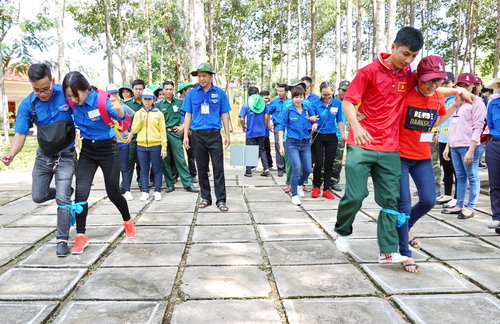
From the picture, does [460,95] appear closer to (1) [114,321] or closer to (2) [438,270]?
(2) [438,270]

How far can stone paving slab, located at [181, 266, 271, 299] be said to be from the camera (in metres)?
2.87

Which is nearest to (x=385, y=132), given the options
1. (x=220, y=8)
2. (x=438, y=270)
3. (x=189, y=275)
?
(x=438, y=270)

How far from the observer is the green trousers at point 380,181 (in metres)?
3.29

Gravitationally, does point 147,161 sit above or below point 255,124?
below

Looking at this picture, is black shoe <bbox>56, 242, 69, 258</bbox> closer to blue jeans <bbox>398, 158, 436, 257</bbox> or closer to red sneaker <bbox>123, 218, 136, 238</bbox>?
red sneaker <bbox>123, 218, 136, 238</bbox>

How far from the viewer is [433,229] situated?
14.9ft

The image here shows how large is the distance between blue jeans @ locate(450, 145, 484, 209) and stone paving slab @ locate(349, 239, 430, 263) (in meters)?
1.86

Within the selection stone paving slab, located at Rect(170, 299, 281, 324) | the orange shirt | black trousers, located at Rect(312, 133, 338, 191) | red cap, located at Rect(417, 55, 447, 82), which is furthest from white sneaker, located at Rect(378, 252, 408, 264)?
black trousers, located at Rect(312, 133, 338, 191)

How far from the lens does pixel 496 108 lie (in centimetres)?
442

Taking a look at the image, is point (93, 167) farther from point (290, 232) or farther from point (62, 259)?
point (290, 232)

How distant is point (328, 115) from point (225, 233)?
2784 millimetres

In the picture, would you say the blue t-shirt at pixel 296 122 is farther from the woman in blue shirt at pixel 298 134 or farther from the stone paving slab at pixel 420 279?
the stone paving slab at pixel 420 279

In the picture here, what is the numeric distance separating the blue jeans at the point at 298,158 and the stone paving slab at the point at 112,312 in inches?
141

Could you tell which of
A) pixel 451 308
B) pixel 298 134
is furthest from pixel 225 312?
pixel 298 134
